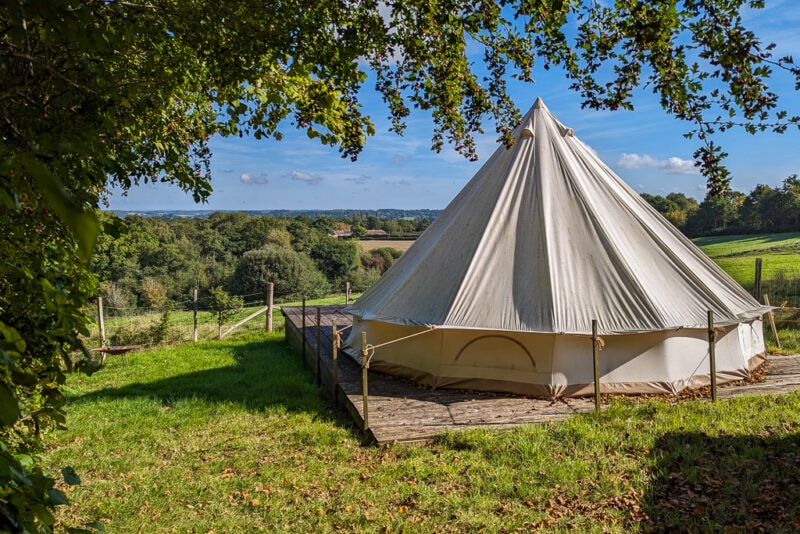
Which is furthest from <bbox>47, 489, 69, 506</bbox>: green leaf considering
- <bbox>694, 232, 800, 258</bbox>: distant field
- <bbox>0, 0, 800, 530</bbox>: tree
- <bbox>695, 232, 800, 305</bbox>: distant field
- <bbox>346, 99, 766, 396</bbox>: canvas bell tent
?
<bbox>694, 232, 800, 258</bbox>: distant field

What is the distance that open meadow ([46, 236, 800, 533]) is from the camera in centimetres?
422

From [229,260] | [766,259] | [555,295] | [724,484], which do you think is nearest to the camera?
[724,484]

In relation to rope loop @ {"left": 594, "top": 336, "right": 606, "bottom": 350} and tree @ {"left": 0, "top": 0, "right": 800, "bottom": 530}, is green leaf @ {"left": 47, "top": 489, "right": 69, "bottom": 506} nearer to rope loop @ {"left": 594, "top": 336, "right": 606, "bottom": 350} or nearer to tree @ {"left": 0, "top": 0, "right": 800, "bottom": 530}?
tree @ {"left": 0, "top": 0, "right": 800, "bottom": 530}

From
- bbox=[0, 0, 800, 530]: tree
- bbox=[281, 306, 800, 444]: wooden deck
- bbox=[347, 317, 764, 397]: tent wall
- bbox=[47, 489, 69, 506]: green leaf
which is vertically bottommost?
bbox=[281, 306, 800, 444]: wooden deck

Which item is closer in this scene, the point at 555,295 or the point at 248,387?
the point at 555,295

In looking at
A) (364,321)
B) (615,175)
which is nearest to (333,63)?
(364,321)

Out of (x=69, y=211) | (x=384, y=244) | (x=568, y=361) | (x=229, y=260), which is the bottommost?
(x=568, y=361)

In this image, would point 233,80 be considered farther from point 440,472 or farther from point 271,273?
point 271,273

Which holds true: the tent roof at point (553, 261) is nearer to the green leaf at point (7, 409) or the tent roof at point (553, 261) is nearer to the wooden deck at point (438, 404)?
the wooden deck at point (438, 404)

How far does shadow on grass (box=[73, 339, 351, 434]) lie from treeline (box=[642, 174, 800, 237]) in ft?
52.9

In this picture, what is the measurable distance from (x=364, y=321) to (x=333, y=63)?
18.2 feet

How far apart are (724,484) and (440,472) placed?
2457 millimetres

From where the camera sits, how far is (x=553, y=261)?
7.38m

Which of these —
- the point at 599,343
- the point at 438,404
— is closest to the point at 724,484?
the point at 599,343
